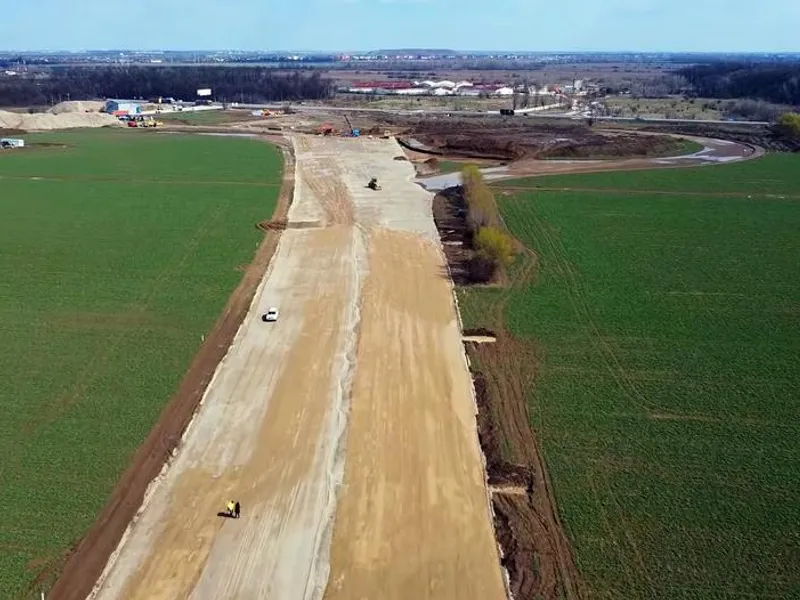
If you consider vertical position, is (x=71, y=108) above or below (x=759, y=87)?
below

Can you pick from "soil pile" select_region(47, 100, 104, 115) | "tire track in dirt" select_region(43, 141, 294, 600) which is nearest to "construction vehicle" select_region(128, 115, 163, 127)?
"soil pile" select_region(47, 100, 104, 115)

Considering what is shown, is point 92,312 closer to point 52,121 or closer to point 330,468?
point 330,468

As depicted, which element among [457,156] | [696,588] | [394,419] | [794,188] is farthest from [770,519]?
[457,156]

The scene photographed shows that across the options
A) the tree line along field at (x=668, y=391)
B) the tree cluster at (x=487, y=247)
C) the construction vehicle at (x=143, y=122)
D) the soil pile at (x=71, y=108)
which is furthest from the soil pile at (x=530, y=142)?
the soil pile at (x=71, y=108)

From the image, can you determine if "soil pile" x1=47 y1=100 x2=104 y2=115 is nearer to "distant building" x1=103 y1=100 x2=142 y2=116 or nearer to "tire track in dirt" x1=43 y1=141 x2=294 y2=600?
"distant building" x1=103 y1=100 x2=142 y2=116

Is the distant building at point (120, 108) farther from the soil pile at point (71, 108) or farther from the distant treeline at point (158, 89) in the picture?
the distant treeline at point (158, 89)

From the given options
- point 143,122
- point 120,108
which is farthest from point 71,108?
point 143,122

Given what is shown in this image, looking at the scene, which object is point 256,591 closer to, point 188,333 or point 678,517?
point 678,517

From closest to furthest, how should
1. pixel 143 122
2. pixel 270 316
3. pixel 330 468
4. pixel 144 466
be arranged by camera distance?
pixel 144 466
pixel 330 468
pixel 270 316
pixel 143 122
